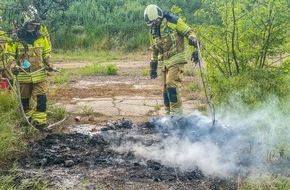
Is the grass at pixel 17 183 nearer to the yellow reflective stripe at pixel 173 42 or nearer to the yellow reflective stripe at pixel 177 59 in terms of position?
the yellow reflective stripe at pixel 177 59

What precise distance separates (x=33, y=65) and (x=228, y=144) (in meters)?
3.10

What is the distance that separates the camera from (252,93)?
6.45 meters

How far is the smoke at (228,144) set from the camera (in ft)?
17.4

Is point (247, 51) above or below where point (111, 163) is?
above

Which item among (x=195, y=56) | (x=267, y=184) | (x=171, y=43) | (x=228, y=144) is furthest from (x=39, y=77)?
(x=267, y=184)

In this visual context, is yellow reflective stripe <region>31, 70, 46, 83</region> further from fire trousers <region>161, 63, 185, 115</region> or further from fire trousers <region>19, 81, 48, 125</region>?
fire trousers <region>161, 63, 185, 115</region>

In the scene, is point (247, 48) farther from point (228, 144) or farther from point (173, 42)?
point (228, 144)

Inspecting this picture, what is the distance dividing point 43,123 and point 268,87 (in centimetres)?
338

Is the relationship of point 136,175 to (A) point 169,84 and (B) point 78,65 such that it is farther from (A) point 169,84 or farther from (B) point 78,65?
(B) point 78,65

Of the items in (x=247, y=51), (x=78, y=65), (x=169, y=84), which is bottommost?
(x=78, y=65)

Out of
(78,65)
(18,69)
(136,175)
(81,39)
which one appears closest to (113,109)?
(18,69)

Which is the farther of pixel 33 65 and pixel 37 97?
pixel 37 97

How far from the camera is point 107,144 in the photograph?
630 cm

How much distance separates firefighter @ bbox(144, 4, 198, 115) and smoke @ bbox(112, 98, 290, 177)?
Answer: 0.56 metres
